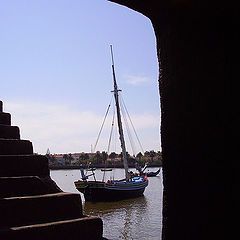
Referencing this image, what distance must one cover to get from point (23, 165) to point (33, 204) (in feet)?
3.62

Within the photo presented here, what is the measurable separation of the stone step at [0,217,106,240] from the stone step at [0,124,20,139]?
249 cm

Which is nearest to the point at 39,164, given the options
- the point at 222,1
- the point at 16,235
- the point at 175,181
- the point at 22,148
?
the point at 22,148

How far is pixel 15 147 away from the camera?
5.84 metres

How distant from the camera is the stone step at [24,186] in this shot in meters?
4.87

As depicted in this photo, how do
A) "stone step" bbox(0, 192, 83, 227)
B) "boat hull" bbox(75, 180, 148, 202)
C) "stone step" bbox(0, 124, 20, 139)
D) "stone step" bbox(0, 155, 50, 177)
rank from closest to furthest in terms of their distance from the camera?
"stone step" bbox(0, 192, 83, 227) → "stone step" bbox(0, 155, 50, 177) → "stone step" bbox(0, 124, 20, 139) → "boat hull" bbox(75, 180, 148, 202)

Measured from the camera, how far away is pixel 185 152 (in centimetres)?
168

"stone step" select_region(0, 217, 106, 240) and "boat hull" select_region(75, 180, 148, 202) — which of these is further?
"boat hull" select_region(75, 180, 148, 202)

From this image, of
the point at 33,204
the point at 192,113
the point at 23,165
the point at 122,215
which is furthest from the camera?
the point at 122,215

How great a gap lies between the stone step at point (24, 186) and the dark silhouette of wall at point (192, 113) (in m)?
3.48

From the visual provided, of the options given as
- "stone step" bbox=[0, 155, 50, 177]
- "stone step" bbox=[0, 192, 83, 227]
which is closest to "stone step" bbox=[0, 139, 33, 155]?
"stone step" bbox=[0, 155, 50, 177]

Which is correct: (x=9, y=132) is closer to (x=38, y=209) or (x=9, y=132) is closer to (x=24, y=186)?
(x=24, y=186)

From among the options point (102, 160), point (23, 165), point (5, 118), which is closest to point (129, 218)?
point (5, 118)

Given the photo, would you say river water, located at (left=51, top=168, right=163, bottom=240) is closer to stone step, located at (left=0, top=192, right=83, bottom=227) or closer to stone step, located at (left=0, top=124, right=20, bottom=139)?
stone step, located at (left=0, top=124, right=20, bottom=139)

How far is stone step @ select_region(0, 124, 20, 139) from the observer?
6336 millimetres
